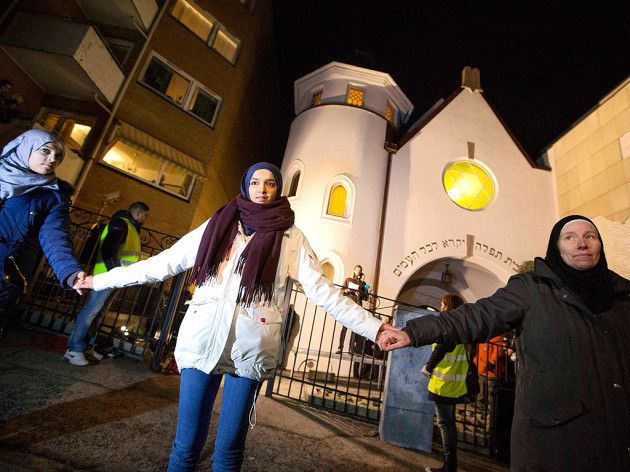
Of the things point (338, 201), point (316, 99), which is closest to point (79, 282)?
point (338, 201)

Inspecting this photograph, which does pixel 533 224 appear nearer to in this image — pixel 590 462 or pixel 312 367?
pixel 312 367

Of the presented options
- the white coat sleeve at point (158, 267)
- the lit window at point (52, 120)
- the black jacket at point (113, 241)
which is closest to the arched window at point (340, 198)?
the black jacket at point (113, 241)

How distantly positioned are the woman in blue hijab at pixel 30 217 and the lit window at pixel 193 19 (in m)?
12.5

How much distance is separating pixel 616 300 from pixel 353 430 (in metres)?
3.40

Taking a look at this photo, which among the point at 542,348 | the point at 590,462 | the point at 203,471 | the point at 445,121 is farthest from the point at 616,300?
the point at 445,121

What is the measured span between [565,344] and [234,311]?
6.21ft

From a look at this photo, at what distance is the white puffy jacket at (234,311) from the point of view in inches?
64.4

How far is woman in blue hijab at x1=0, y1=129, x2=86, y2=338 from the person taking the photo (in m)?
2.11

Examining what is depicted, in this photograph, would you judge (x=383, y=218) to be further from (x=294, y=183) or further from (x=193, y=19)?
(x=193, y=19)

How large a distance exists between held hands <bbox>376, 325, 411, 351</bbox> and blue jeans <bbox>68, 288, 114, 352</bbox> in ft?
11.9

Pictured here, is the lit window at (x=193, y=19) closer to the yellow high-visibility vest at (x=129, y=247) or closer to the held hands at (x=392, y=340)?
the yellow high-visibility vest at (x=129, y=247)

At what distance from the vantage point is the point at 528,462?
1645 millimetres

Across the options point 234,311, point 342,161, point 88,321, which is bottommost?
point 88,321

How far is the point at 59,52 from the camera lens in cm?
789
